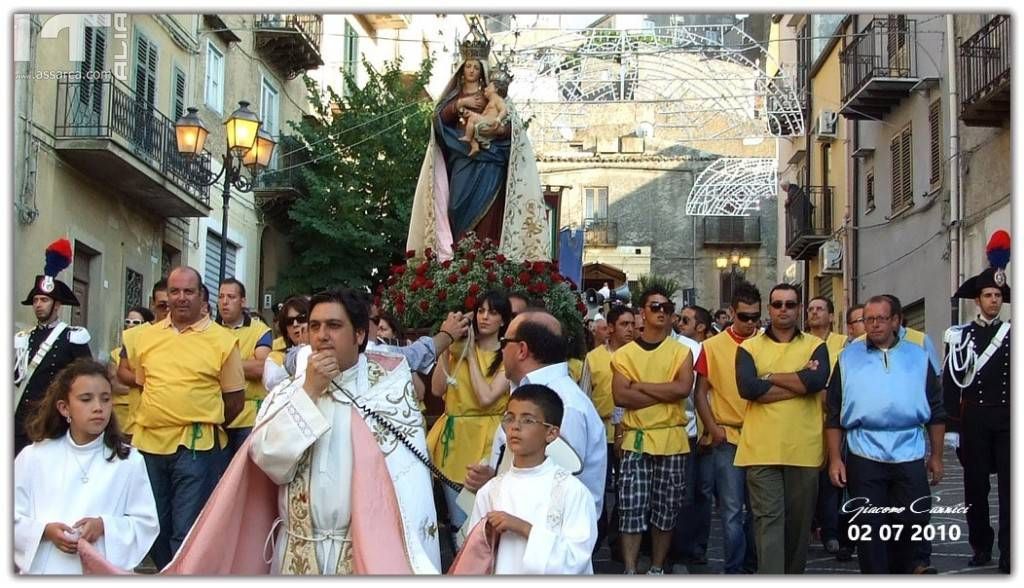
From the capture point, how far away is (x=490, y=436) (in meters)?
8.45

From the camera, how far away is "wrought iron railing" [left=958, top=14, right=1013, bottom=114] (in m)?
17.8

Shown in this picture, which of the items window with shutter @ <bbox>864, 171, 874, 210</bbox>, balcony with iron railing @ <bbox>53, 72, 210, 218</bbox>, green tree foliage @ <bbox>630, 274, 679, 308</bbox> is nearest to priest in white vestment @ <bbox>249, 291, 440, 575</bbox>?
green tree foliage @ <bbox>630, 274, 679, 308</bbox>

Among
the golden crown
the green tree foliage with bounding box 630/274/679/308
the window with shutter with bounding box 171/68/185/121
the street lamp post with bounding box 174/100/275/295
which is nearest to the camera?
the golden crown

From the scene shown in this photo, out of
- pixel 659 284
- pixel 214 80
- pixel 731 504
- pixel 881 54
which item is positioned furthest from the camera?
pixel 214 80

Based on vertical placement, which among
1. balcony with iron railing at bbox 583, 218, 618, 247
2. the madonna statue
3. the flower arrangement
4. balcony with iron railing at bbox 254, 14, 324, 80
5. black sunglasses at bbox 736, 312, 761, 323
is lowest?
black sunglasses at bbox 736, 312, 761, 323

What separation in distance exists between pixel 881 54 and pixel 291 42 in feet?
37.0

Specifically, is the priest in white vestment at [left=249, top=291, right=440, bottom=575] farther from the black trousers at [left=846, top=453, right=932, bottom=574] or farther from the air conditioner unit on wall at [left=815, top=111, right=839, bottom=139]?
the air conditioner unit on wall at [left=815, top=111, right=839, bottom=139]

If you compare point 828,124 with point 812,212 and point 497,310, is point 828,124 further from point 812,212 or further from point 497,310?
point 497,310

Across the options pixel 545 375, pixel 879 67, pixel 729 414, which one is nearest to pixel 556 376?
pixel 545 375

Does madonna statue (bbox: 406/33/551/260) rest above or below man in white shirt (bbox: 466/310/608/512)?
above

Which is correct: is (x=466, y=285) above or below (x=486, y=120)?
below

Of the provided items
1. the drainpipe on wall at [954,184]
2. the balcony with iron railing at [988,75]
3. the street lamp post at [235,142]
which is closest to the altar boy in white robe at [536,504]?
the street lamp post at [235,142]

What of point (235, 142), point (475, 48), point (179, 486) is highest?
point (475, 48)

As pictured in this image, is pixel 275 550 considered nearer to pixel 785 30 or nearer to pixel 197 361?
pixel 197 361
